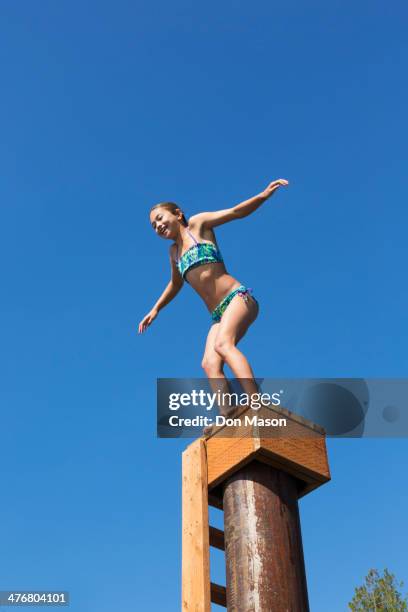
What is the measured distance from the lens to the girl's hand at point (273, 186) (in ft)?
16.6

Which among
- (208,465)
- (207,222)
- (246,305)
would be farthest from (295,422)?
(207,222)

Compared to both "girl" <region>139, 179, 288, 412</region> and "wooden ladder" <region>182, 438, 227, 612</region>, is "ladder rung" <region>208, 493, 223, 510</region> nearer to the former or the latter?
"wooden ladder" <region>182, 438, 227, 612</region>

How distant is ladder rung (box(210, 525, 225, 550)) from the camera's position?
3.40m

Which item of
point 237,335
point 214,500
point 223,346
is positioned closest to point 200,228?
point 237,335

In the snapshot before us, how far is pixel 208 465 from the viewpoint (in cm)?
350

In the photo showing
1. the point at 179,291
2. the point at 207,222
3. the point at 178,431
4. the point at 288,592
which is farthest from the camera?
the point at 179,291

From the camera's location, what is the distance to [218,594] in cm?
322

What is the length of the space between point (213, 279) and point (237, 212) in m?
0.63

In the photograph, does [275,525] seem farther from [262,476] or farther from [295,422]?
[295,422]

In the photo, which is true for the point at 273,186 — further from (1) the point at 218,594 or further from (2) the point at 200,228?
(1) the point at 218,594

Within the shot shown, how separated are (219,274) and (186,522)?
6.94 feet

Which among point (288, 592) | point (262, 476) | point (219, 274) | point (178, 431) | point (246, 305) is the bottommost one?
point (288, 592)

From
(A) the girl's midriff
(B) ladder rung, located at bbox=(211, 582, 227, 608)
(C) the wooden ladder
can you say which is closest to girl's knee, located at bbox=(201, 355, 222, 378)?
(A) the girl's midriff

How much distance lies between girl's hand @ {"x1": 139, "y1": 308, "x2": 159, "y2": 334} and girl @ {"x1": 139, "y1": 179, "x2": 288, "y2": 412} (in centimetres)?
18
